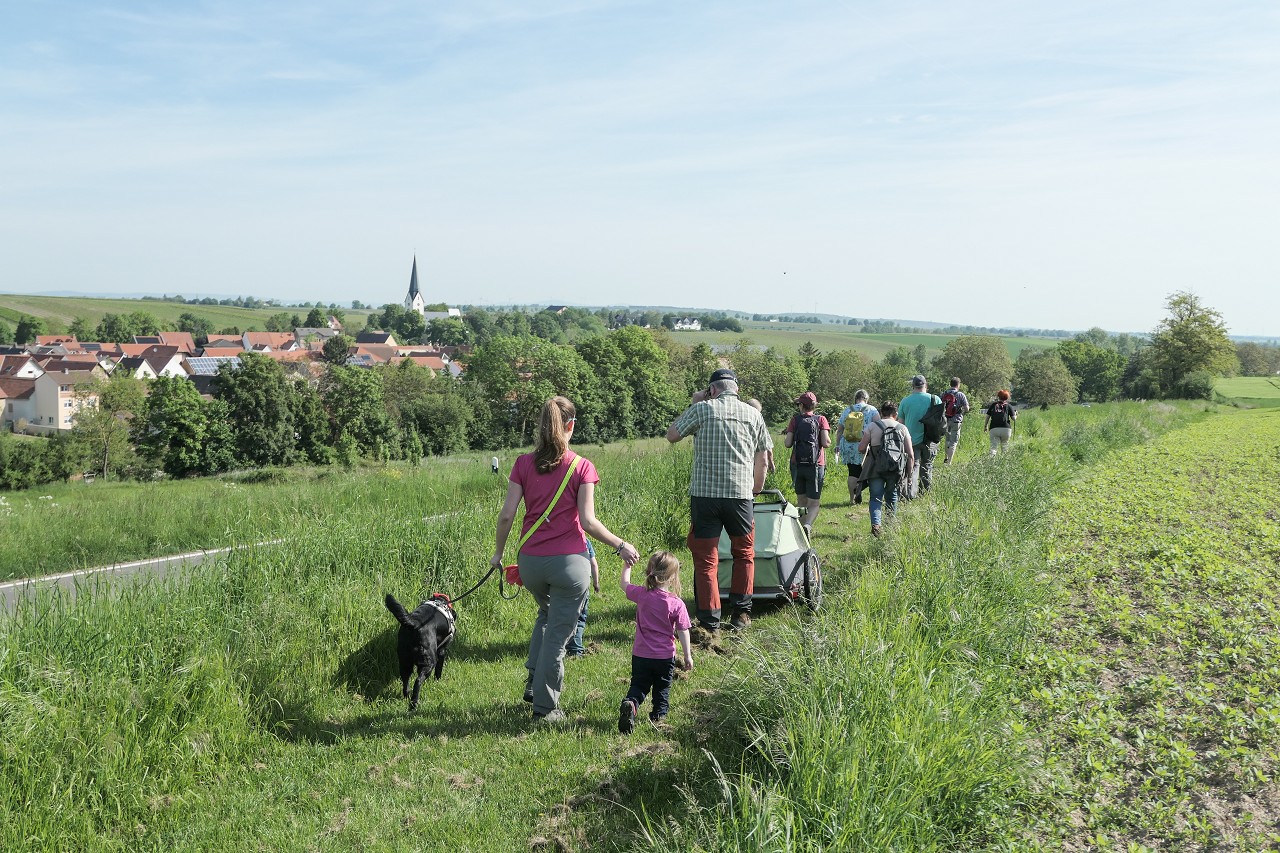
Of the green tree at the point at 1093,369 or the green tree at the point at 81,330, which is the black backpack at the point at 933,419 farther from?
the green tree at the point at 81,330

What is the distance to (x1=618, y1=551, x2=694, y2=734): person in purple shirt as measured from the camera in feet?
16.1

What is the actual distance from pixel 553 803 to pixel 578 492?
1682mm

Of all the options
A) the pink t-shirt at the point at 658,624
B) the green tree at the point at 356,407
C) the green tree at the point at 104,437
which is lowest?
the green tree at the point at 104,437

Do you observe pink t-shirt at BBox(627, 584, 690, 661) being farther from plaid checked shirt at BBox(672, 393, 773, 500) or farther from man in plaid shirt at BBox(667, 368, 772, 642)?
plaid checked shirt at BBox(672, 393, 773, 500)

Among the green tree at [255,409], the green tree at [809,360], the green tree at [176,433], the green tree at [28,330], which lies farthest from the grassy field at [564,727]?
the green tree at [28,330]

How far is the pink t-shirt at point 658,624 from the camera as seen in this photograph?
4906 mm

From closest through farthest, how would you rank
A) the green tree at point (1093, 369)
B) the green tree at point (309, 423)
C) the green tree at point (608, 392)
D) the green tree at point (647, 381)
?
the green tree at point (309, 423), the green tree at point (608, 392), the green tree at point (647, 381), the green tree at point (1093, 369)

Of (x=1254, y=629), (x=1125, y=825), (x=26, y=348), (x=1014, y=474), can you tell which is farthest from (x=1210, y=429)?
(x=26, y=348)

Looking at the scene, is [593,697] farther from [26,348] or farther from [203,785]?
[26,348]

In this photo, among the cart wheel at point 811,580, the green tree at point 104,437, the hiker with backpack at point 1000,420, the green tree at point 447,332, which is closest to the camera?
the cart wheel at point 811,580

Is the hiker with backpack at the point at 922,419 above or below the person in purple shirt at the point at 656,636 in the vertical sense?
above

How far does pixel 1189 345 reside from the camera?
59875 mm

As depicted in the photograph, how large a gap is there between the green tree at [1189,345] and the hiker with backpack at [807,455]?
5827 cm

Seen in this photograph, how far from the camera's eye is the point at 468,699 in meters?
5.45
